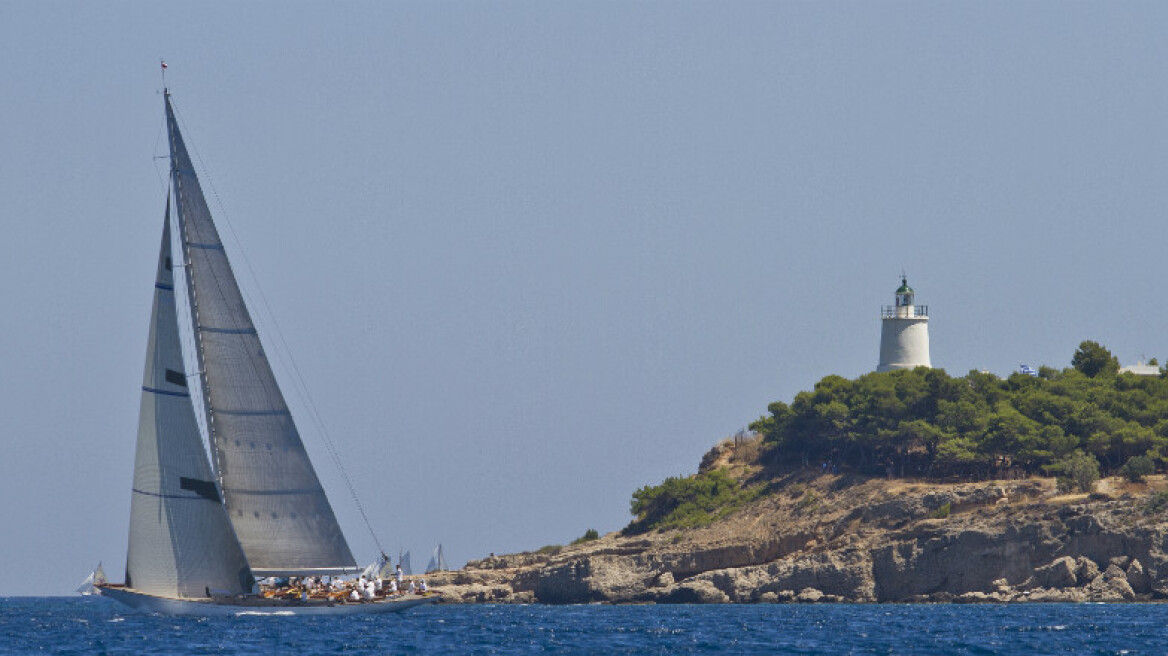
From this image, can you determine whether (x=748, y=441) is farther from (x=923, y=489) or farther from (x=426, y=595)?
(x=426, y=595)

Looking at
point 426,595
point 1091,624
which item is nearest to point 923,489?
point 1091,624

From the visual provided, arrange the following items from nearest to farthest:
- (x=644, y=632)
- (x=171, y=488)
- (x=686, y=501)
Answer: (x=171, y=488) < (x=644, y=632) < (x=686, y=501)

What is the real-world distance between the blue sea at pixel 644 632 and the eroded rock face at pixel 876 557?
3.35m

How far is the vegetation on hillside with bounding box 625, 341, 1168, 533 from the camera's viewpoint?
71.1 m

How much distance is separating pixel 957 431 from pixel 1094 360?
10.7 metres

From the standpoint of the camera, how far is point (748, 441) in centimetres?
8425

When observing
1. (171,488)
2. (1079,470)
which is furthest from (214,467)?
(1079,470)

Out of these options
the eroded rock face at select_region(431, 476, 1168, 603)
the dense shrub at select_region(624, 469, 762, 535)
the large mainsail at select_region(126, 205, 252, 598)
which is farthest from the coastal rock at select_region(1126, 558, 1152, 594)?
the large mainsail at select_region(126, 205, 252, 598)

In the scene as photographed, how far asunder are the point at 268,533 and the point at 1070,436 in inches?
1456

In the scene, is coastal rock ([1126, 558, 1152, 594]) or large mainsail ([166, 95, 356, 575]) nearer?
large mainsail ([166, 95, 356, 575])

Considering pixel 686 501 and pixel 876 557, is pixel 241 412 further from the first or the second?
pixel 686 501

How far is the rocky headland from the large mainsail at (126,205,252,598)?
26.8 meters

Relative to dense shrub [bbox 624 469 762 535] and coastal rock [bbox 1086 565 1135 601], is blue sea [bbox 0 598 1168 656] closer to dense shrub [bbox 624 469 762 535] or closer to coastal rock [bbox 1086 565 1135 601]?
coastal rock [bbox 1086 565 1135 601]

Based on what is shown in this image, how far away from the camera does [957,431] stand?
242ft
